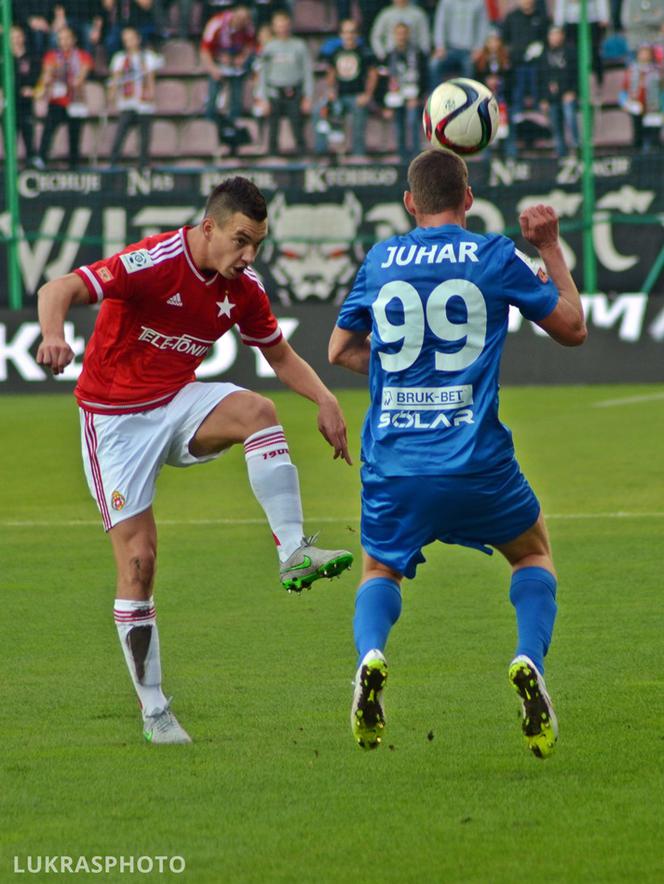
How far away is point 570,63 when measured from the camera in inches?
787

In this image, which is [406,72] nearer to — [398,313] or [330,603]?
[330,603]

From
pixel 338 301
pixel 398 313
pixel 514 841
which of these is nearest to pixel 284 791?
pixel 514 841

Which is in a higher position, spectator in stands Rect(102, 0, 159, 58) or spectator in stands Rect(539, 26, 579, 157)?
spectator in stands Rect(102, 0, 159, 58)

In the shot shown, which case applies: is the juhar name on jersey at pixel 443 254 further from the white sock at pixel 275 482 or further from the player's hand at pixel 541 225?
the white sock at pixel 275 482

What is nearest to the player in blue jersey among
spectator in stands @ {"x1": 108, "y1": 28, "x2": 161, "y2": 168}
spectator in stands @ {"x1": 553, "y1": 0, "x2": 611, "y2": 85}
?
spectator in stands @ {"x1": 553, "y1": 0, "x2": 611, "y2": 85}

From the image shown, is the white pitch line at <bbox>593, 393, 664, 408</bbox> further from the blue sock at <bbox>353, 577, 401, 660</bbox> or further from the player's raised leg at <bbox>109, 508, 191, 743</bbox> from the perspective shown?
the blue sock at <bbox>353, 577, 401, 660</bbox>

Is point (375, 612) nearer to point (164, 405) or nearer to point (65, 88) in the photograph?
point (164, 405)

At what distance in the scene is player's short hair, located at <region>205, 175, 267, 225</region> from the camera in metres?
5.36

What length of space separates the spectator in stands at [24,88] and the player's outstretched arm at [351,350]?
16.1 metres

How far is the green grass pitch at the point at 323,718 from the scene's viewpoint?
13.7ft

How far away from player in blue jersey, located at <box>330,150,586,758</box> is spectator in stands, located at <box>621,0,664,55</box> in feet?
55.9

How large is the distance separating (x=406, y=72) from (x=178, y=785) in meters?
17.5

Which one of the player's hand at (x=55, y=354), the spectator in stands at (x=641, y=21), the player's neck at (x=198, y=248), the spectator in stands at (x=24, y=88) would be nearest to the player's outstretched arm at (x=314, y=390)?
the player's neck at (x=198, y=248)

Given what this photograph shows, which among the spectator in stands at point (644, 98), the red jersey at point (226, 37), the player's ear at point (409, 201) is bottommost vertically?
the spectator in stands at point (644, 98)
